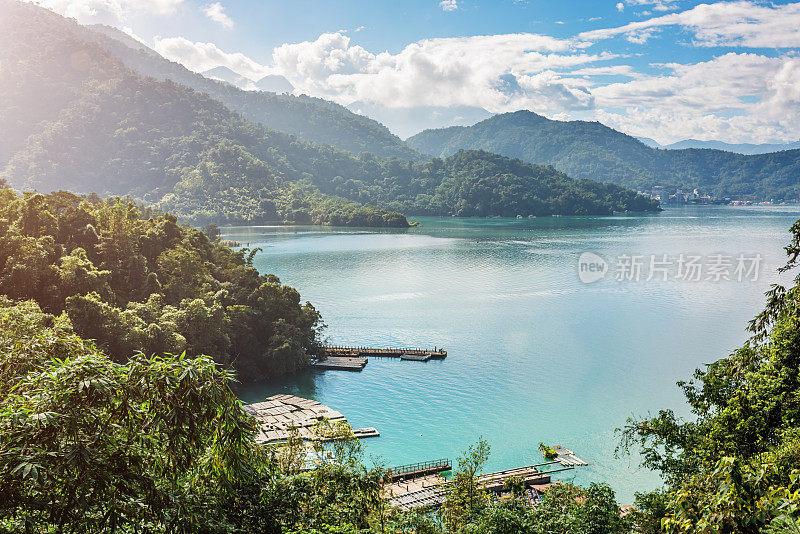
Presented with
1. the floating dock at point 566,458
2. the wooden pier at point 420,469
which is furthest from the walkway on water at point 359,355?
the floating dock at point 566,458

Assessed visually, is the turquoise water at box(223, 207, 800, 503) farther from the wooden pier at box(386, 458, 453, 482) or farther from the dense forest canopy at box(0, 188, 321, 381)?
the dense forest canopy at box(0, 188, 321, 381)

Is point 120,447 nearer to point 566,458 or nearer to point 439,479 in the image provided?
Answer: point 439,479

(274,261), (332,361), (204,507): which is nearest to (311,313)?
(332,361)

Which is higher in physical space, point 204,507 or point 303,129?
point 303,129

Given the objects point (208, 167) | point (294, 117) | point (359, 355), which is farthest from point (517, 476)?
point (294, 117)

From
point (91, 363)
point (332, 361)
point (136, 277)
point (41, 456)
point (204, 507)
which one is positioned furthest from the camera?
point (332, 361)

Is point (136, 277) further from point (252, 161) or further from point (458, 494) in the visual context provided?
point (252, 161)
